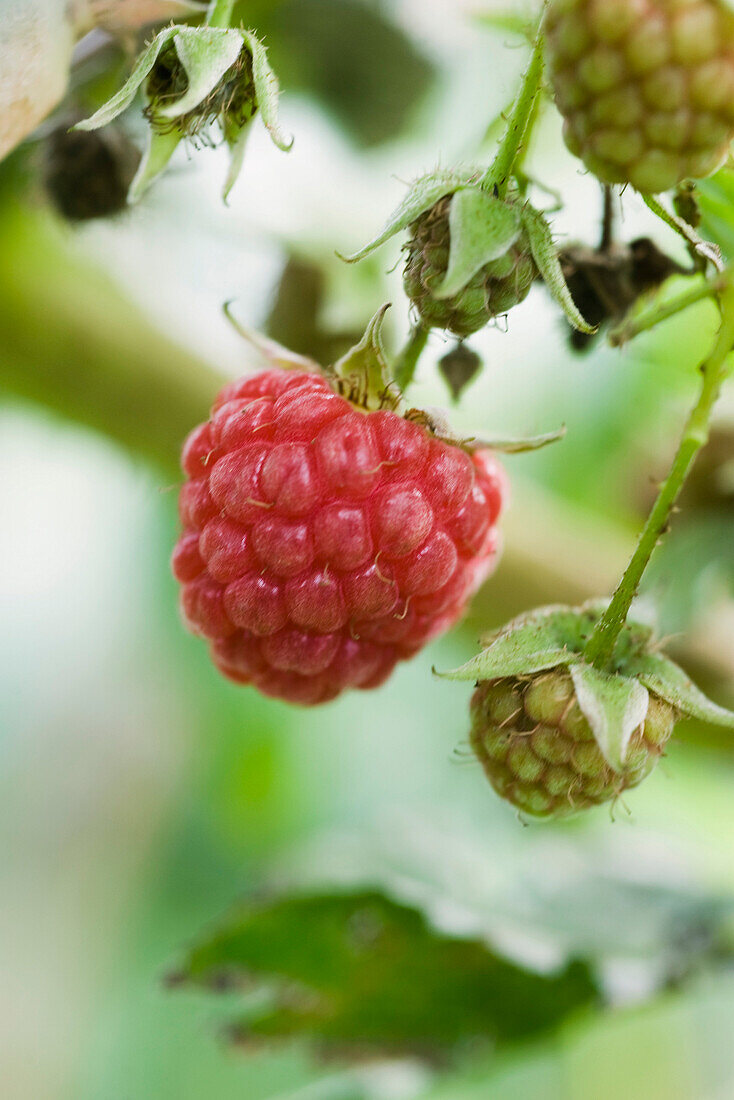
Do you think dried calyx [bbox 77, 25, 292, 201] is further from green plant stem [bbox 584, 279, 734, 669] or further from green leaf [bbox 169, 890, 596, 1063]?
green leaf [bbox 169, 890, 596, 1063]

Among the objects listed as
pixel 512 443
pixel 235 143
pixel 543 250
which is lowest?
pixel 512 443

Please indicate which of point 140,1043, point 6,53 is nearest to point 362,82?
point 6,53

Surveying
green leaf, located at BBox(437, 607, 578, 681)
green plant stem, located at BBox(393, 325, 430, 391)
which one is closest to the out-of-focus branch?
green plant stem, located at BBox(393, 325, 430, 391)

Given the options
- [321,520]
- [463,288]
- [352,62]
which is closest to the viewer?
[463,288]

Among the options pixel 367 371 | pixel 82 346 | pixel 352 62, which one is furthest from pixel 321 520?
pixel 352 62

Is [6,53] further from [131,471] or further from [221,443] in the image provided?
[131,471]

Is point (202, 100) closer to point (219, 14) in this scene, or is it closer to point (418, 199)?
point (219, 14)

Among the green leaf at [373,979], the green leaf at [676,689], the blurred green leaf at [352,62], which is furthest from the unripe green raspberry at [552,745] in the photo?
the blurred green leaf at [352,62]
